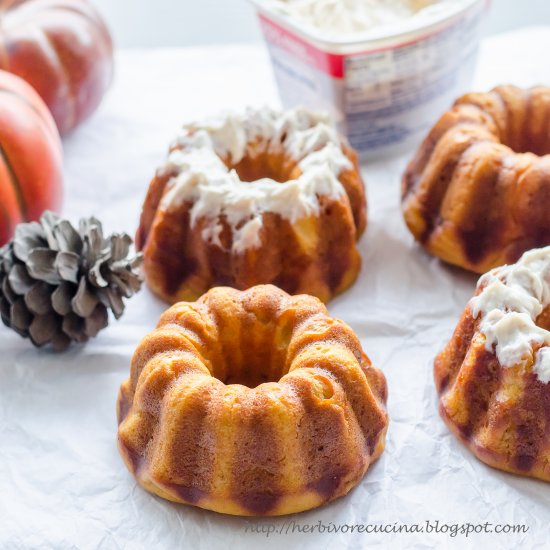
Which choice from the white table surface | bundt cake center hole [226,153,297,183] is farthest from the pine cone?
bundt cake center hole [226,153,297,183]

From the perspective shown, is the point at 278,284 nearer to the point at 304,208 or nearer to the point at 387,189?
the point at 304,208

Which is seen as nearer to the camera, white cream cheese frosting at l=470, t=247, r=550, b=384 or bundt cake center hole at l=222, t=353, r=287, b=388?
white cream cheese frosting at l=470, t=247, r=550, b=384

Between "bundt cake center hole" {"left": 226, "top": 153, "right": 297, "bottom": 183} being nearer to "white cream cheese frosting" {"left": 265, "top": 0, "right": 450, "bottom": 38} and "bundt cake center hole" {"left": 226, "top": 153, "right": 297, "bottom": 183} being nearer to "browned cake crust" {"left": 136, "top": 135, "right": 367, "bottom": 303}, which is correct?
"browned cake crust" {"left": 136, "top": 135, "right": 367, "bottom": 303}

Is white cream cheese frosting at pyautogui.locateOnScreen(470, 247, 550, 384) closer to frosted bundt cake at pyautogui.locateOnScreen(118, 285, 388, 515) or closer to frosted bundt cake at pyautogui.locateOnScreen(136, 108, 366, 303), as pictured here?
frosted bundt cake at pyautogui.locateOnScreen(118, 285, 388, 515)

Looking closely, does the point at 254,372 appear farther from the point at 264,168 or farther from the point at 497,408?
the point at 264,168

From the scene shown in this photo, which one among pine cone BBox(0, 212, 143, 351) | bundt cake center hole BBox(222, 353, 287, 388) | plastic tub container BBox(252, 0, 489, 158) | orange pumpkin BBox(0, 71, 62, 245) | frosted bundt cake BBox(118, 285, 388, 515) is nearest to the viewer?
frosted bundt cake BBox(118, 285, 388, 515)

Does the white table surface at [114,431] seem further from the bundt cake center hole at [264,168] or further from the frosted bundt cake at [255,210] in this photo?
the bundt cake center hole at [264,168]

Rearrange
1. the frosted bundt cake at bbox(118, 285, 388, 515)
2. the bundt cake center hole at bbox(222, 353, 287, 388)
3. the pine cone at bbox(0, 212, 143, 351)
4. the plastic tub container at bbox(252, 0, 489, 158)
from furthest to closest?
the plastic tub container at bbox(252, 0, 489, 158), the pine cone at bbox(0, 212, 143, 351), the bundt cake center hole at bbox(222, 353, 287, 388), the frosted bundt cake at bbox(118, 285, 388, 515)

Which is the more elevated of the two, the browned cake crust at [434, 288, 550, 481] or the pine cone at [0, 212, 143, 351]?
the pine cone at [0, 212, 143, 351]
